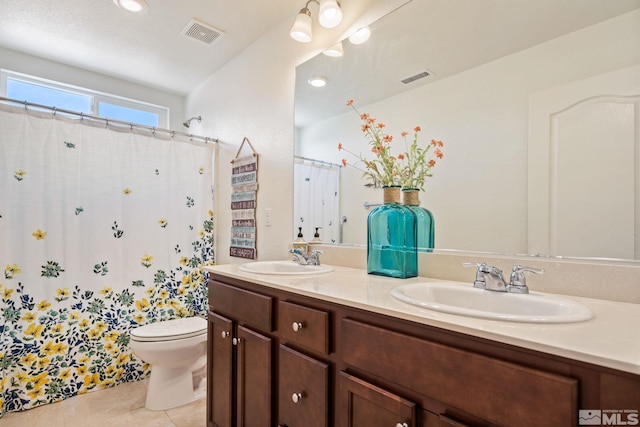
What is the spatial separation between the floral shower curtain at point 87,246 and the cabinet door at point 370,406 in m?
1.92

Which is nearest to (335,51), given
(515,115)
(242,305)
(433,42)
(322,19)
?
(322,19)

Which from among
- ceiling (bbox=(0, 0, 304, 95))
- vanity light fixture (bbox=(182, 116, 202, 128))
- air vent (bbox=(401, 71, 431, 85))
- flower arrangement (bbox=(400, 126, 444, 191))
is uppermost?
ceiling (bbox=(0, 0, 304, 95))

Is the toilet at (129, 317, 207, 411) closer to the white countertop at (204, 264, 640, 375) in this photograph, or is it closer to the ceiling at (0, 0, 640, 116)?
the white countertop at (204, 264, 640, 375)

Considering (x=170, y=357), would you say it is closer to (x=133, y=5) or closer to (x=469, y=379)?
(x=469, y=379)

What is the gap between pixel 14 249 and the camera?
6.28 ft

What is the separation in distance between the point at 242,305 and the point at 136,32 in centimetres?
206

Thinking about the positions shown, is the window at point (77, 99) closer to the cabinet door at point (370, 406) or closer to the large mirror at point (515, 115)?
the large mirror at point (515, 115)

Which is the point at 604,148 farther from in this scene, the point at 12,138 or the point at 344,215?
the point at 12,138

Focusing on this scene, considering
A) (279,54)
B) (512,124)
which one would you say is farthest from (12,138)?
(512,124)

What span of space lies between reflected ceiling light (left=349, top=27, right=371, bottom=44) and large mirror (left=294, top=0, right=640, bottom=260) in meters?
0.03

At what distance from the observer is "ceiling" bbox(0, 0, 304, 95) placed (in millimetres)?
2014

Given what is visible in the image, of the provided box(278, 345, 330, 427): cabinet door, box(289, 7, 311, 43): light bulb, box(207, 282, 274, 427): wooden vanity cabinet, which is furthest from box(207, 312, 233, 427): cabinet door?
box(289, 7, 311, 43): light bulb

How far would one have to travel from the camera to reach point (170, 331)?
201 centimetres

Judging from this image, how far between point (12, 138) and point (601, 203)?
2.81 meters
